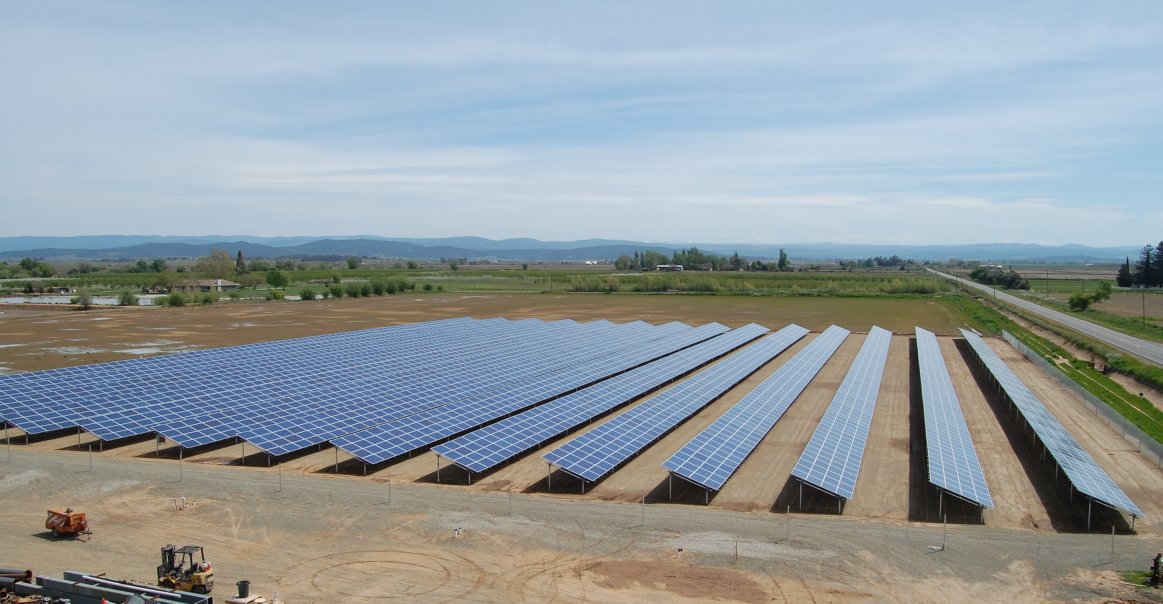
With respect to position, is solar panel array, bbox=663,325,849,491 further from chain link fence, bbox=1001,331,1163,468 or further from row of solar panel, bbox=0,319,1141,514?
chain link fence, bbox=1001,331,1163,468

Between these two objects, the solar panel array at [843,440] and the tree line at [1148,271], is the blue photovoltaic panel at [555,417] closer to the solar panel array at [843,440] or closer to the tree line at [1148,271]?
the solar panel array at [843,440]

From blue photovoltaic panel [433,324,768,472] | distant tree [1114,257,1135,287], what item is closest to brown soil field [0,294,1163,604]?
blue photovoltaic panel [433,324,768,472]

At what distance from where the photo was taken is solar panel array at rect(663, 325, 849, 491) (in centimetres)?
2391

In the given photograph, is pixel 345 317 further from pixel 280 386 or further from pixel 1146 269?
pixel 1146 269

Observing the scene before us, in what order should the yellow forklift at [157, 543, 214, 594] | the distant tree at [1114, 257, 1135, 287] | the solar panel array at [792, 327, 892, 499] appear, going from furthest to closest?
the distant tree at [1114, 257, 1135, 287] → the solar panel array at [792, 327, 892, 499] → the yellow forklift at [157, 543, 214, 594]

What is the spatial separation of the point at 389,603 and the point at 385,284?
117840 millimetres

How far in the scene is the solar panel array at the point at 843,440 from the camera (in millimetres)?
23020

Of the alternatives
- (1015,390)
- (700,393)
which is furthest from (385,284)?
(1015,390)

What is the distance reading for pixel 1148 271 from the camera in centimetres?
13750

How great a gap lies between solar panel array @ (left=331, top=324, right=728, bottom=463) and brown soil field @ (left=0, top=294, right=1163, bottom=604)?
92cm

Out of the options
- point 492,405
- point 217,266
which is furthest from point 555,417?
point 217,266

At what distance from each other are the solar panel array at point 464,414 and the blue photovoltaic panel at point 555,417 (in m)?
1.01

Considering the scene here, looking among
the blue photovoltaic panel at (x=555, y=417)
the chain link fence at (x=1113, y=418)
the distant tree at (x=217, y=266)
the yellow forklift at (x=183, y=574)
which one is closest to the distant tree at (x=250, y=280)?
the distant tree at (x=217, y=266)

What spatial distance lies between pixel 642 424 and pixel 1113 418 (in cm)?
2369
